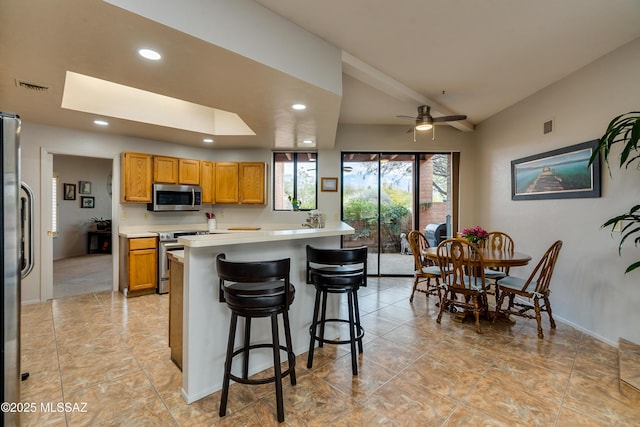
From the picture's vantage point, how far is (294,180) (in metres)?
5.55

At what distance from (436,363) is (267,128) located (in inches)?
135

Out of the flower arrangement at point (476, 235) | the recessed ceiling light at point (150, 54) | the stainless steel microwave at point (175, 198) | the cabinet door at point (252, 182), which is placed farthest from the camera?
the cabinet door at point (252, 182)

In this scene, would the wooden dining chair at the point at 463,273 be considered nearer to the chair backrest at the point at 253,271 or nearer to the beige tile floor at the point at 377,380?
the beige tile floor at the point at 377,380

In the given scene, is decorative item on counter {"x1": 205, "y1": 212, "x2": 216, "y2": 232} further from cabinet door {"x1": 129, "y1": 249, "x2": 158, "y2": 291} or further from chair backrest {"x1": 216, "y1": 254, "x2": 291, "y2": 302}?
chair backrest {"x1": 216, "y1": 254, "x2": 291, "y2": 302}

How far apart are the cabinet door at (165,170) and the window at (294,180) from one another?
1739 mm

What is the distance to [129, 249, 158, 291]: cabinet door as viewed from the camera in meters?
4.16

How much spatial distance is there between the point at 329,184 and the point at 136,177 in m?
3.19

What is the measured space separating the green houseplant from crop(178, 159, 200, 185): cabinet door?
5247 millimetres

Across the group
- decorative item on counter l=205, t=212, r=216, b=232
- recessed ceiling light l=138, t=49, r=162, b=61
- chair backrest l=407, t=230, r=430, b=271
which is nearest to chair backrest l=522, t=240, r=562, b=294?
chair backrest l=407, t=230, r=430, b=271

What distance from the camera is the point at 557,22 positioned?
7.91 feet

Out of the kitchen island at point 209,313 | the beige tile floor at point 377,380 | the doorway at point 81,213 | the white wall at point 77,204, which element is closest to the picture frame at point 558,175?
the beige tile floor at point 377,380

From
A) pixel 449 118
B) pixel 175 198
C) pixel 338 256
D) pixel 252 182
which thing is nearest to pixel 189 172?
pixel 175 198

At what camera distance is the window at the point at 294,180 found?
18.1ft

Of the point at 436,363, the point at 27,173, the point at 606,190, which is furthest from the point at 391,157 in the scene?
the point at 27,173
